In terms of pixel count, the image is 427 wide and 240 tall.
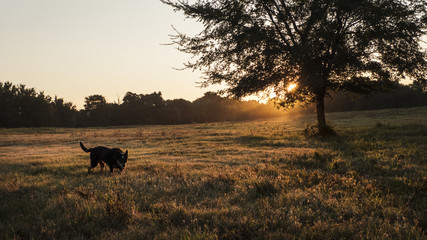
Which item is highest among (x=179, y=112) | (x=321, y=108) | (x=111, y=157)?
(x=179, y=112)

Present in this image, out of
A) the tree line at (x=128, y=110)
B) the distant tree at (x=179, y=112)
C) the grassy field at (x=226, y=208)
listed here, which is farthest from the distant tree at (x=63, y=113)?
the grassy field at (x=226, y=208)

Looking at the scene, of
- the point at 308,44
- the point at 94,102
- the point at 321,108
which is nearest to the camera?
the point at 308,44

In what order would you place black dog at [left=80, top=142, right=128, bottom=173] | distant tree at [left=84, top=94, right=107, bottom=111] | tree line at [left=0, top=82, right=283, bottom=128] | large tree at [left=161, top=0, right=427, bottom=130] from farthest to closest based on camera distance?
1. distant tree at [left=84, top=94, right=107, bottom=111]
2. tree line at [left=0, top=82, right=283, bottom=128]
3. large tree at [left=161, top=0, right=427, bottom=130]
4. black dog at [left=80, top=142, right=128, bottom=173]

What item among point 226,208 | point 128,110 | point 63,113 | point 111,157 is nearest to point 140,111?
point 128,110

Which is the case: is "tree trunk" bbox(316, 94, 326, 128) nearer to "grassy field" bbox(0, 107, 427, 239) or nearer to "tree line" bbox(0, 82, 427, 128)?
"grassy field" bbox(0, 107, 427, 239)

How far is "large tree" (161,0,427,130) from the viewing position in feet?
49.2

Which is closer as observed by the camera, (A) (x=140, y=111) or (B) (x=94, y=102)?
(A) (x=140, y=111)

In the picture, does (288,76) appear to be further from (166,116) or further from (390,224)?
(166,116)

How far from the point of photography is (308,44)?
14.4 m

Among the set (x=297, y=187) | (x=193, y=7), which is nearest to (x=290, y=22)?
(x=193, y=7)

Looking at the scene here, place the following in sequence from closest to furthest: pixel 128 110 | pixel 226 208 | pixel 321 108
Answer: pixel 226 208 → pixel 321 108 → pixel 128 110

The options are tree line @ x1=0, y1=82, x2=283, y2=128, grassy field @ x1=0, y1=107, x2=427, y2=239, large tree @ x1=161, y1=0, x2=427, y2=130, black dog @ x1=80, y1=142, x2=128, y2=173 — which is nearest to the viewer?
grassy field @ x1=0, y1=107, x2=427, y2=239

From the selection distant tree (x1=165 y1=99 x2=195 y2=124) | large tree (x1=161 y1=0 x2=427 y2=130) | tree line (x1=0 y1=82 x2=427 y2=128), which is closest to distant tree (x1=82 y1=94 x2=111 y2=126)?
tree line (x1=0 y1=82 x2=427 y2=128)

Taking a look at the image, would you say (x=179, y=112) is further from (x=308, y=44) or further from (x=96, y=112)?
(x=308, y=44)
